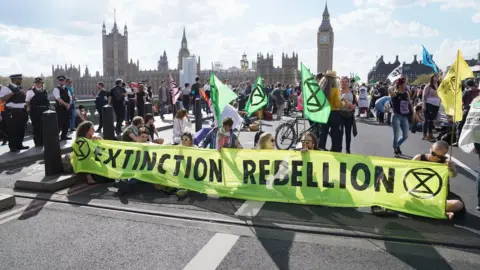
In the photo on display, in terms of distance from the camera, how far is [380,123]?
19125 mm

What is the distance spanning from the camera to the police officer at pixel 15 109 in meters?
10.3

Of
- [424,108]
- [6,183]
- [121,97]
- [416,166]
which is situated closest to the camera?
[416,166]

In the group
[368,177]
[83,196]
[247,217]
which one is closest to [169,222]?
[247,217]

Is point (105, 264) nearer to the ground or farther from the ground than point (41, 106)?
nearer to the ground

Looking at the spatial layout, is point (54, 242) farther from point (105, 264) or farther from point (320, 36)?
point (320, 36)

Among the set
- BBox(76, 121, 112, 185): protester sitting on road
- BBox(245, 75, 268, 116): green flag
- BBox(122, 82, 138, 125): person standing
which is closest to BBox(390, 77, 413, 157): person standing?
BBox(245, 75, 268, 116): green flag

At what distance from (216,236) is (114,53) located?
160m

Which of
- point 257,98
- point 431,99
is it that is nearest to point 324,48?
point 431,99

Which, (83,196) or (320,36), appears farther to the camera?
(320,36)

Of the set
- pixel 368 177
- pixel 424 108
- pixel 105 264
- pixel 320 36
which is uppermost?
pixel 320 36

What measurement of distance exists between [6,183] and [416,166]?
7009 mm

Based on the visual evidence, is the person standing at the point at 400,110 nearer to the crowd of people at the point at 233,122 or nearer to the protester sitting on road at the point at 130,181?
the crowd of people at the point at 233,122

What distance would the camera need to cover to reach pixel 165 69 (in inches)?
5871

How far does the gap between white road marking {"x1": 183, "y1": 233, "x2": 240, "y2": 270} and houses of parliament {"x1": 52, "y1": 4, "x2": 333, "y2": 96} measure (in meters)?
106
